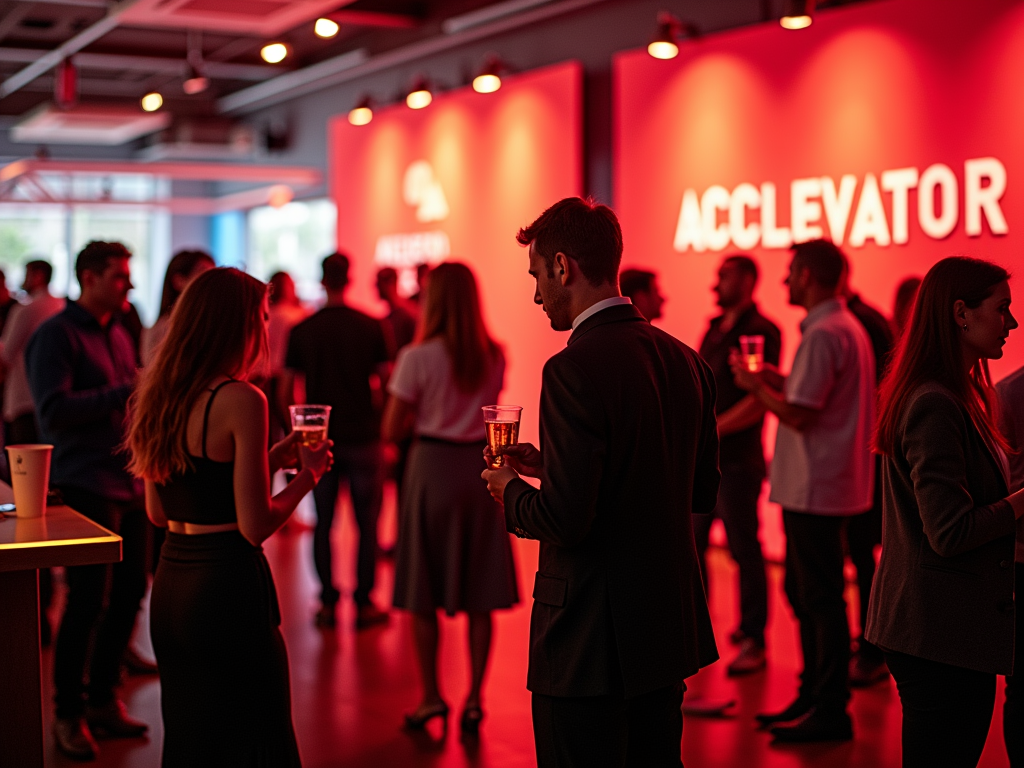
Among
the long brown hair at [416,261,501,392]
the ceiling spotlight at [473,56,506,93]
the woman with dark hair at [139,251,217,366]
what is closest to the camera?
the long brown hair at [416,261,501,392]

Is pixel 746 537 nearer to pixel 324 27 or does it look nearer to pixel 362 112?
pixel 324 27

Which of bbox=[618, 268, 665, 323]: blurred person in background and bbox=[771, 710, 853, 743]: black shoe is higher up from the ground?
bbox=[618, 268, 665, 323]: blurred person in background

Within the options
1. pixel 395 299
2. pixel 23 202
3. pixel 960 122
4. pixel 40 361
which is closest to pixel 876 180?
pixel 960 122

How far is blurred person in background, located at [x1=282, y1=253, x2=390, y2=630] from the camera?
213 inches

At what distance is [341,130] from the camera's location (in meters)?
10.6

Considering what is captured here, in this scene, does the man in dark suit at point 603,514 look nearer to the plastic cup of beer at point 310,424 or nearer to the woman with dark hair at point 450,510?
the plastic cup of beer at point 310,424

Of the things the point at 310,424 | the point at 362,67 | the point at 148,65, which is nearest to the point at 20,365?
the point at 310,424

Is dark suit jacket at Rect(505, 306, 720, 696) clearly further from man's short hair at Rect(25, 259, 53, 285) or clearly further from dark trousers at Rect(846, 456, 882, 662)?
man's short hair at Rect(25, 259, 53, 285)

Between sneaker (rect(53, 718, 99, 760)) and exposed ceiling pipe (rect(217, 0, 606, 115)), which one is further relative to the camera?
exposed ceiling pipe (rect(217, 0, 606, 115))

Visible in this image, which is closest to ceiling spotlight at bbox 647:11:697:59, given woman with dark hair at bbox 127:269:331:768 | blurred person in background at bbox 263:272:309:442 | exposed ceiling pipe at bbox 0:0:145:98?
blurred person in background at bbox 263:272:309:442

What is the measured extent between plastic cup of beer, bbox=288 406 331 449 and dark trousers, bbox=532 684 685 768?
1.00m

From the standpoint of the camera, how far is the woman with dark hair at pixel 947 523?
237 cm

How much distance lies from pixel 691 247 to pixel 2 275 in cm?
457

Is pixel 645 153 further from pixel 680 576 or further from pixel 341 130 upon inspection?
pixel 680 576
